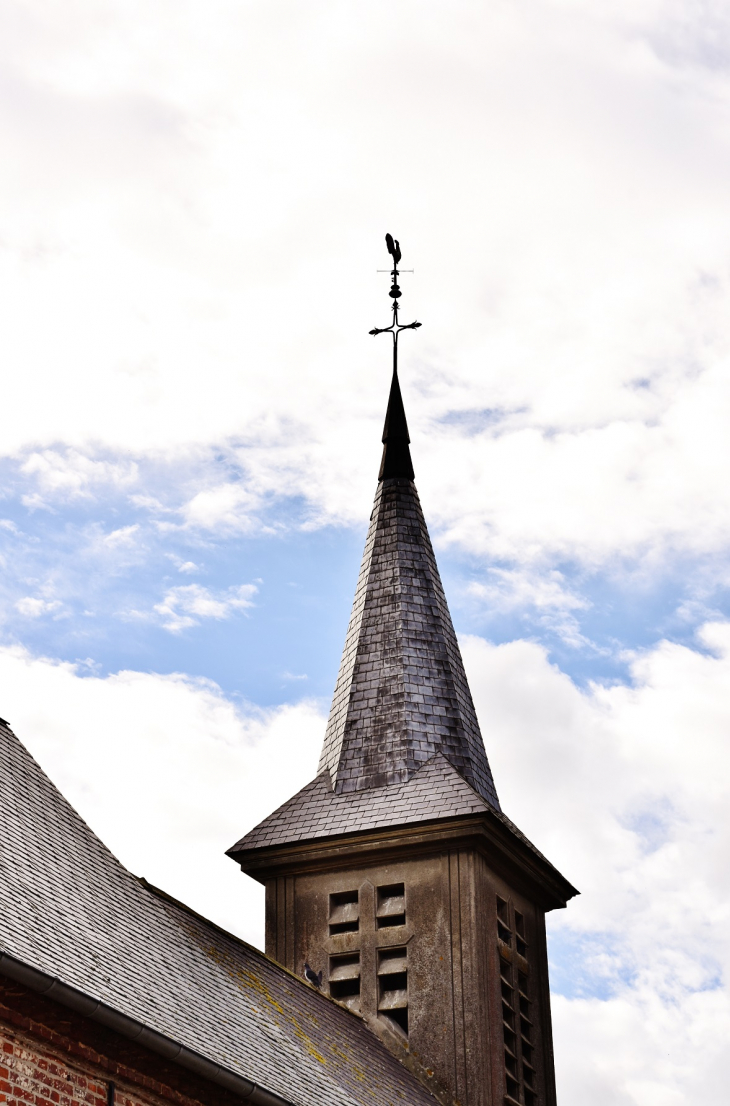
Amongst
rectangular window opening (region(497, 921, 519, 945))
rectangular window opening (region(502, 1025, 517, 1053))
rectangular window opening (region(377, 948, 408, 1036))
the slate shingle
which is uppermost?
the slate shingle

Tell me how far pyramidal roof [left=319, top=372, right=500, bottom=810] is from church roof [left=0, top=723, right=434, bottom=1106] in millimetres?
6213

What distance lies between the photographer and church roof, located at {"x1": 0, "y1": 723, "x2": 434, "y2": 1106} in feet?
49.2

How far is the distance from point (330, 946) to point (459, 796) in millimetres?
3026

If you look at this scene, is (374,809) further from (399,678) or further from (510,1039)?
(510,1039)

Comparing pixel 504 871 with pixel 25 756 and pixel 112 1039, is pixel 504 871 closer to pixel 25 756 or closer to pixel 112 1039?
pixel 25 756

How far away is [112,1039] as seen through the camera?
14.7 meters

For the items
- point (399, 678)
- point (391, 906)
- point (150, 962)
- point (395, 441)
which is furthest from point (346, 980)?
point (395, 441)

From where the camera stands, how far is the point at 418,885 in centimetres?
2588

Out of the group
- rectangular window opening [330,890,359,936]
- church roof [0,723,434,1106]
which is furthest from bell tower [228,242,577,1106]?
church roof [0,723,434,1106]

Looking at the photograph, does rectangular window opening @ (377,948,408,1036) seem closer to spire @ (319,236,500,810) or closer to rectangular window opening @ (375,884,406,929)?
rectangular window opening @ (375,884,406,929)

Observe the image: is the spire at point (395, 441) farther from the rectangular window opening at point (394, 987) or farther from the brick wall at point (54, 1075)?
the brick wall at point (54, 1075)

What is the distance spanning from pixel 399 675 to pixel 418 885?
452 centimetres

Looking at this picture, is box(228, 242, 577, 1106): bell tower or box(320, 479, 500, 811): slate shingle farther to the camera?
box(320, 479, 500, 811): slate shingle

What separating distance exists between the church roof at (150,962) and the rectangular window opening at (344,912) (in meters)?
3.44
